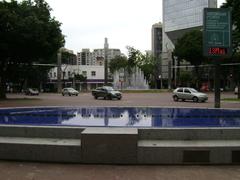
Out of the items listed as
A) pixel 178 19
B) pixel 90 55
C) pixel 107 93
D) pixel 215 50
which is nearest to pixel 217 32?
pixel 215 50

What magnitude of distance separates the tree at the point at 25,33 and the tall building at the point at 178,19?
70636 mm

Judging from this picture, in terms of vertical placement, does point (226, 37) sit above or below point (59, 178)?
above

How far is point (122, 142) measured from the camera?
28.9 ft

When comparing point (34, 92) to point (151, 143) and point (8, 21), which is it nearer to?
point (8, 21)

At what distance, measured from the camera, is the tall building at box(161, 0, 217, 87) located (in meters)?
116

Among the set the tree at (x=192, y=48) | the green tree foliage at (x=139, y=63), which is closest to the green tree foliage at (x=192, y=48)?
the tree at (x=192, y=48)

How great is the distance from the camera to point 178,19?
125 metres

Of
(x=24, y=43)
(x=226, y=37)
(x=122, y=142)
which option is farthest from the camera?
(x=24, y=43)

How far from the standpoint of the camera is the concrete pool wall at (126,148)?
882 cm

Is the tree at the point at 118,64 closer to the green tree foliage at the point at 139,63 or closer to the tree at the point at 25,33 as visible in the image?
the green tree foliage at the point at 139,63

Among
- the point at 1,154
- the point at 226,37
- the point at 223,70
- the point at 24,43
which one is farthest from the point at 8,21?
the point at 223,70

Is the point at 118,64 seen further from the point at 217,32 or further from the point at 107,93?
the point at 217,32

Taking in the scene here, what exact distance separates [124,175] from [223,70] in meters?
83.4

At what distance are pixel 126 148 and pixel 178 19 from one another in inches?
4693
